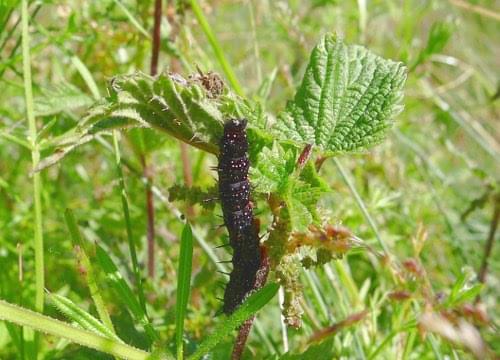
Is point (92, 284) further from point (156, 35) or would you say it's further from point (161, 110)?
point (156, 35)

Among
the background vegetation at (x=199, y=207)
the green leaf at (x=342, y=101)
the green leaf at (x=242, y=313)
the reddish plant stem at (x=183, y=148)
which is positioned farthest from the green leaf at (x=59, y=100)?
the green leaf at (x=242, y=313)

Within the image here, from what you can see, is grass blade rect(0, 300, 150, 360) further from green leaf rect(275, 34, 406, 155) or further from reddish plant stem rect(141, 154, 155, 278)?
reddish plant stem rect(141, 154, 155, 278)

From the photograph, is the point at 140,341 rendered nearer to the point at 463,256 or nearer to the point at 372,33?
the point at 463,256

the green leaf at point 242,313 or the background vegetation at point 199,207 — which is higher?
the background vegetation at point 199,207

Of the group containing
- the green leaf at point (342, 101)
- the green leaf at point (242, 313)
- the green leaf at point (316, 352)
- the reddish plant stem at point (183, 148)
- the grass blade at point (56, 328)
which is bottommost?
the green leaf at point (316, 352)

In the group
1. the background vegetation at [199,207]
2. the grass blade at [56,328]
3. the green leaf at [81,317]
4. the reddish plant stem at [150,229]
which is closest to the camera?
the grass blade at [56,328]

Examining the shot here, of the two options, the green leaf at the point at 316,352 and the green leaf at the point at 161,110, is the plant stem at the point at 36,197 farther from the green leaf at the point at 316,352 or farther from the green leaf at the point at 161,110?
the green leaf at the point at 316,352

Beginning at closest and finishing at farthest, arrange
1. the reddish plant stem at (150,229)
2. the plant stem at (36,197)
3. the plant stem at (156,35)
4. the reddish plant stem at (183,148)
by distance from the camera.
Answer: the plant stem at (36,197) → the plant stem at (156,35) → the reddish plant stem at (150,229) → the reddish plant stem at (183,148)
